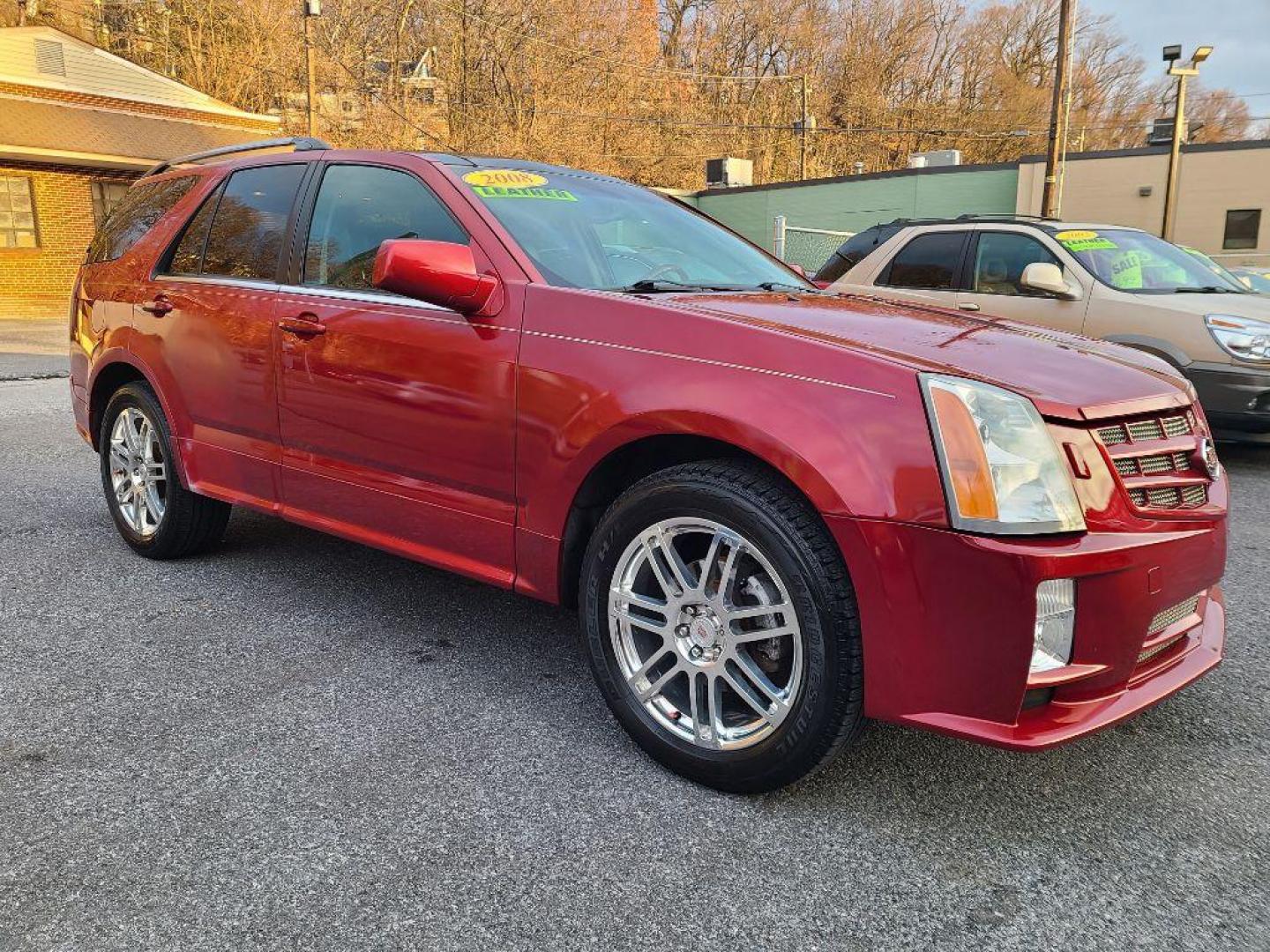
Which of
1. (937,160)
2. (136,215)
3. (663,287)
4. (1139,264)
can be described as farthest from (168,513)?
(937,160)

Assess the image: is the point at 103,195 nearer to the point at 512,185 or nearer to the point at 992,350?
the point at 512,185

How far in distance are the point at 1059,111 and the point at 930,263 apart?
11.2 meters

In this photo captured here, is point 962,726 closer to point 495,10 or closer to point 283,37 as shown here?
point 283,37

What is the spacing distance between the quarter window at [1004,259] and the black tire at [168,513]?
5.74 meters

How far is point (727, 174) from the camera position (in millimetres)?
33500

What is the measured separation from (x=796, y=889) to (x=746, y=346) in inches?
50.8

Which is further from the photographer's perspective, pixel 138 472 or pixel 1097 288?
pixel 1097 288

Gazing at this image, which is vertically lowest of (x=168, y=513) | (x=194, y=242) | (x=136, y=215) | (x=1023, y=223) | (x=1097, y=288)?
(x=168, y=513)

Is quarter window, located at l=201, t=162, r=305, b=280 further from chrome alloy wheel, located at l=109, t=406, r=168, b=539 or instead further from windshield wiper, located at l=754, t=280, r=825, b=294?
windshield wiper, located at l=754, t=280, r=825, b=294

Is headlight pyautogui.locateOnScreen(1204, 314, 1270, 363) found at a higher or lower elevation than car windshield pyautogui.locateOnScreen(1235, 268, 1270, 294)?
lower

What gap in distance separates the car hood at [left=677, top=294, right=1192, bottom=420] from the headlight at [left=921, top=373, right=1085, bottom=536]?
2.7 inches

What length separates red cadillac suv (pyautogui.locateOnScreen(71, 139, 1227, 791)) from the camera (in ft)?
7.07

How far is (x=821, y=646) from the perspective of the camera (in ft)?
7.48

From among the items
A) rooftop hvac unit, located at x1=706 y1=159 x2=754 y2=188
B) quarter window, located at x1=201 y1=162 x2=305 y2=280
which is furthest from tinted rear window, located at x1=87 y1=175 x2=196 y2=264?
rooftop hvac unit, located at x1=706 y1=159 x2=754 y2=188
